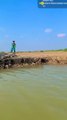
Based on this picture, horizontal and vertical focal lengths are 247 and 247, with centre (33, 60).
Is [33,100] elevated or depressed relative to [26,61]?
depressed

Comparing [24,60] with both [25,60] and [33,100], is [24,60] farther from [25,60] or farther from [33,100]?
[33,100]

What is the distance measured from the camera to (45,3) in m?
14.3

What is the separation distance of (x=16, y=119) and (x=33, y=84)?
3.74 m

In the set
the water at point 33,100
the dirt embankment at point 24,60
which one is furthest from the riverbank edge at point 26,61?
the water at point 33,100

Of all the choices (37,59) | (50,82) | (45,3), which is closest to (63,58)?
(37,59)

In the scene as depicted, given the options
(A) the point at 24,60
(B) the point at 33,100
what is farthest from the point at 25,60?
(B) the point at 33,100

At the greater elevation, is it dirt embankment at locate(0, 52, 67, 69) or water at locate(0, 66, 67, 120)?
dirt embankment at locate(0, 52, 67, 69)

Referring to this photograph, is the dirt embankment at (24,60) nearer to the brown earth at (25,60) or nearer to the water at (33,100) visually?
the brown earth at (25,60)

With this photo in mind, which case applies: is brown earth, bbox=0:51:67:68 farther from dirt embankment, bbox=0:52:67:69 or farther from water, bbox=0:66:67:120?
water, bbox=0:66:67:120

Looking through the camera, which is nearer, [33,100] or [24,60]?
[33,100]

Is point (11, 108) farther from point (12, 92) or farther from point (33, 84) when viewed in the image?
point (33, 84)

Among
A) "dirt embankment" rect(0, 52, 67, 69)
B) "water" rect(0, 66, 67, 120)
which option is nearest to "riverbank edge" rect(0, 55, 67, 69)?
"dirt embankment" rect(0, 52, 67, 69)

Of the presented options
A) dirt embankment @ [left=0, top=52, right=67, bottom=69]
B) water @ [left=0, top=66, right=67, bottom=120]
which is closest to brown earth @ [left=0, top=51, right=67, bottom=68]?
dirt embankment @ [left=0, top=52, right=67, bottom=69]

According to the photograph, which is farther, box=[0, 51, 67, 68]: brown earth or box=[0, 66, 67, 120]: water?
box=[0, 51, 67, 68]: brown earth
